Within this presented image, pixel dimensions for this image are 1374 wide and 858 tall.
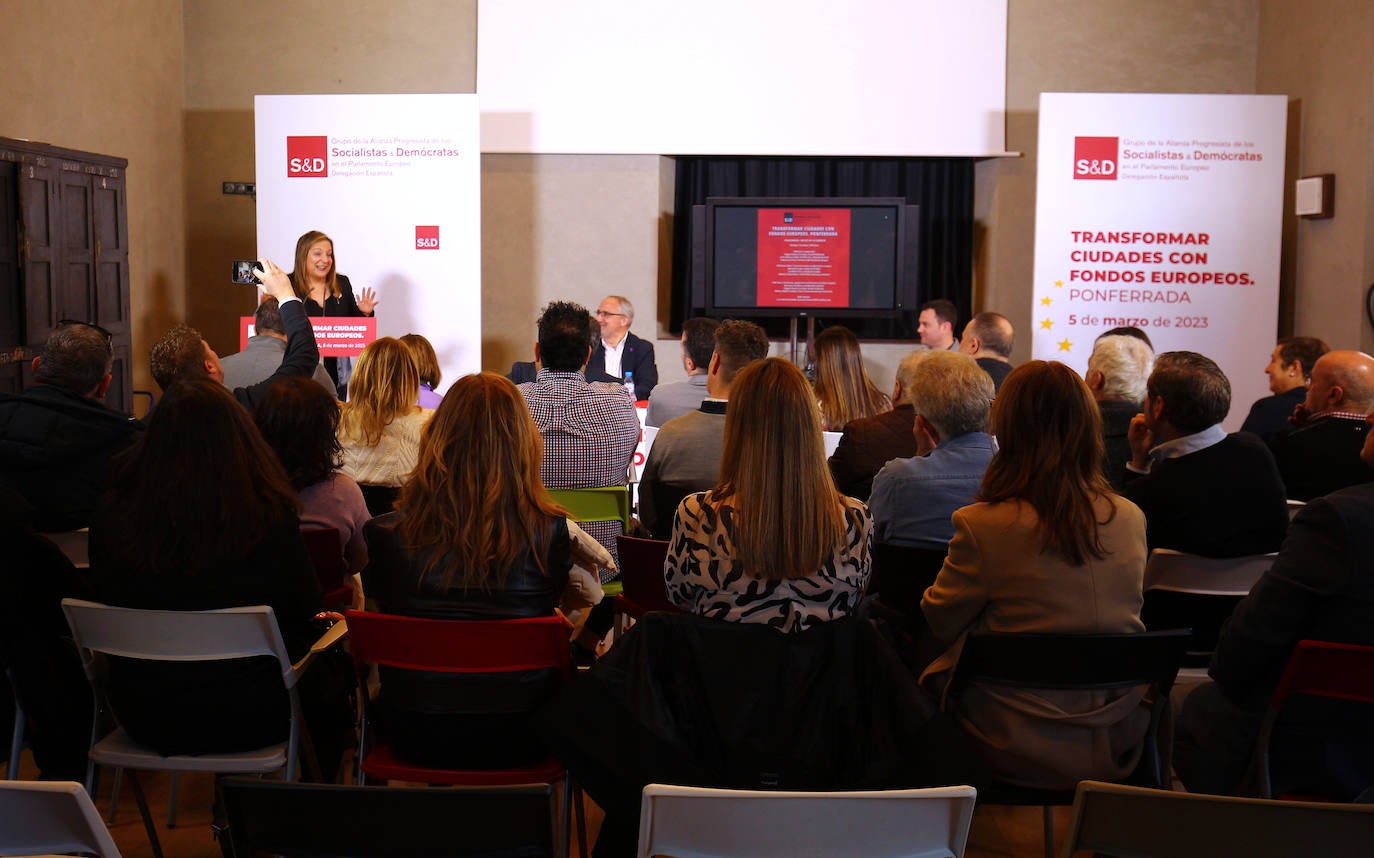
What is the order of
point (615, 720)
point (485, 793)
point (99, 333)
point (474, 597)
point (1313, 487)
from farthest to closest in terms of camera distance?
point (1313, 487)
point (99, 333)
point (474, 597)
point (615, 720)
point (485, 793)

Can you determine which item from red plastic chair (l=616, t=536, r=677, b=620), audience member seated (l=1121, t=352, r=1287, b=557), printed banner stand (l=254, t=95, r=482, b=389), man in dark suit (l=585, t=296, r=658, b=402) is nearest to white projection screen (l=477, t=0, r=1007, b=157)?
printed banner stand (l=254, t=95, r=482, b=389)

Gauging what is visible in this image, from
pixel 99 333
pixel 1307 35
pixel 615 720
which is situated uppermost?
pixel 1307 35

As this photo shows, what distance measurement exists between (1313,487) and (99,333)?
3.75 m

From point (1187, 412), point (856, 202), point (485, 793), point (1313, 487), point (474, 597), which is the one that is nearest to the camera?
point (485, 793)

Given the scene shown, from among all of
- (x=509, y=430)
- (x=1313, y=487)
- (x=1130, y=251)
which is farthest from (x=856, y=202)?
(x=509, y=430)

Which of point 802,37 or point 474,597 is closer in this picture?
point 474,597

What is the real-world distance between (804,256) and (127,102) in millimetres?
4399

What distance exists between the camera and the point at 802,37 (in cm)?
814

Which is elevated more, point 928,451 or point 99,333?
point 99,333

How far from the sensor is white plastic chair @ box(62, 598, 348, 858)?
2.28m

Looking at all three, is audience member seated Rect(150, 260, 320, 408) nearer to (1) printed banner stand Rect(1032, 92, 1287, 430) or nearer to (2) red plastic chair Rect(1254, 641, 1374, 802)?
(2) red plastic chair Rect(1254, 641, 1374, 802)

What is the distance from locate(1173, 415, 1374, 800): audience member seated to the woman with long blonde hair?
133 cm

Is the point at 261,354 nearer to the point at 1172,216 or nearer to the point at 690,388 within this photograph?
the point at 690,388

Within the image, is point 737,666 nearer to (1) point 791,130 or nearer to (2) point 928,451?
(2) point 928,451
